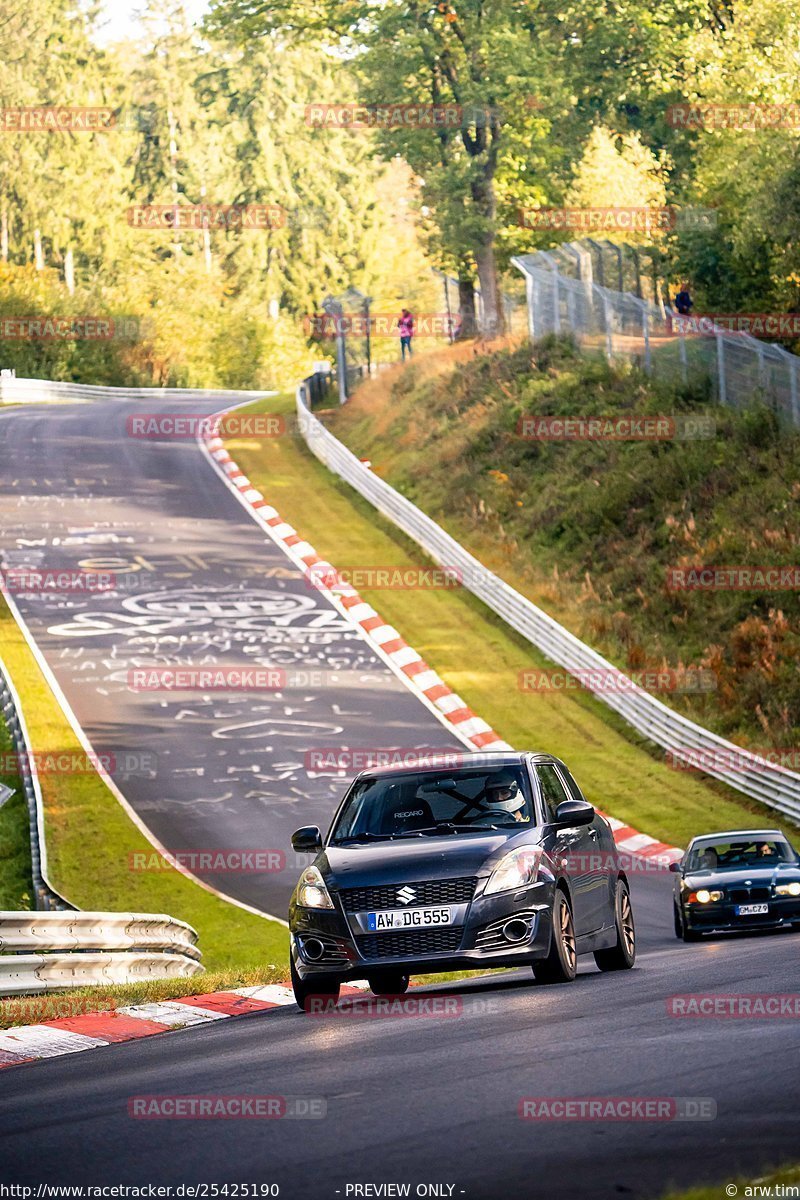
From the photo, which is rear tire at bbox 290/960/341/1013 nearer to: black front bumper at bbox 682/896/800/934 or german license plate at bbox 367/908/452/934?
german license plate at bbox 367/908/452/934

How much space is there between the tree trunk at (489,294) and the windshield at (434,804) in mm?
43631

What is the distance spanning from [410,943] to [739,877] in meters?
8.13

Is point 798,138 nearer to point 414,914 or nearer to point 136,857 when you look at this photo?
point 136,857

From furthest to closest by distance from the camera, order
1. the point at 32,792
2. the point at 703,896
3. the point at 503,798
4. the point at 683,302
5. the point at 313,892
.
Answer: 1. the point at 683,302
2. the point at 32,792
3. the point at 703,896
4. the point at 503,798
5. the point at 313,892

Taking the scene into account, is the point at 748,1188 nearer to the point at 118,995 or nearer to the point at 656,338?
the point at 118,995

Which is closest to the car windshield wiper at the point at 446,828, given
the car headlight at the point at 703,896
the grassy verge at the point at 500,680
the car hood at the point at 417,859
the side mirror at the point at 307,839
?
the car hood at the point at 417,859

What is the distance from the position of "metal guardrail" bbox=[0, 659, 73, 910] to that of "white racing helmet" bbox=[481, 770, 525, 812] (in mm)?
9738

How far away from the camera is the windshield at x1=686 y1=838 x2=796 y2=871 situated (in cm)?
1941

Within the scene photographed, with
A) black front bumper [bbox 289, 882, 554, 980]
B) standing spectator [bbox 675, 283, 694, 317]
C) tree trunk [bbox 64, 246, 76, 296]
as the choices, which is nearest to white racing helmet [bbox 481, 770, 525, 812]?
black front bumper [bbox 289, 882, 554, 980]

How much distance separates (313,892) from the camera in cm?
1177

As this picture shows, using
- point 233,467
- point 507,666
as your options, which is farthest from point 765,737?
point 233,467

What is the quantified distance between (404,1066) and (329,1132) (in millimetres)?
1613

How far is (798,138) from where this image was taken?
40.0 m

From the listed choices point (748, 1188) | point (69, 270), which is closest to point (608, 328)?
point (748, 1188)
